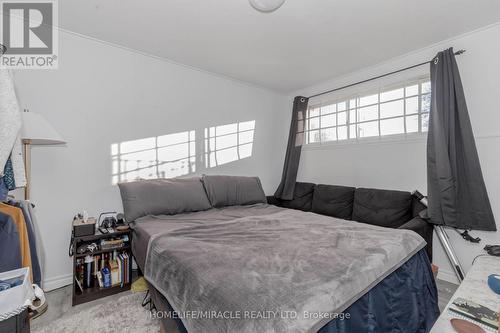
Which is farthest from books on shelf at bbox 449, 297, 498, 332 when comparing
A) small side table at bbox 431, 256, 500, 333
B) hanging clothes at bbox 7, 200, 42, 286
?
hanging clothes at bbox 7, 200, 42, 286

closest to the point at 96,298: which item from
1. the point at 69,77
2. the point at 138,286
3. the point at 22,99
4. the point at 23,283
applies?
the point at 138,286

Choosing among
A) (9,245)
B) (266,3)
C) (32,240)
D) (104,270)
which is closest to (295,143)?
(266,3)

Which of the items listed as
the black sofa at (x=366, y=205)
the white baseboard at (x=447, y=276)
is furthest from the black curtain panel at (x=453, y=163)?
the white baseboard at (x=447, y=276)

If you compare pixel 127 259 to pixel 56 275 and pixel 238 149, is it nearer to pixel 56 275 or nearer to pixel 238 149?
pixel 56 275

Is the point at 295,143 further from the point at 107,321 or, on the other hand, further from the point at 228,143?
the point at 107,321

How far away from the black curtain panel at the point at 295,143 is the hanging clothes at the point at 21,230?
3035 millimetres

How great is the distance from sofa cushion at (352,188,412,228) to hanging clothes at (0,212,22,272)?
305cm

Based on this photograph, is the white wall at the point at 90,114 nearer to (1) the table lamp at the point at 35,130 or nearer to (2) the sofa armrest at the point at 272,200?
(1) the table lamp at the point at 35,130

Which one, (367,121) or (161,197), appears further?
(367,121)

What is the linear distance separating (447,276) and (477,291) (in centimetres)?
147

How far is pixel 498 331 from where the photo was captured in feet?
3.07

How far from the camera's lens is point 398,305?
1.39 m

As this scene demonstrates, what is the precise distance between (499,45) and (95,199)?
4.28 metres

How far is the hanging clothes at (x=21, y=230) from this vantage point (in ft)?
4.47
